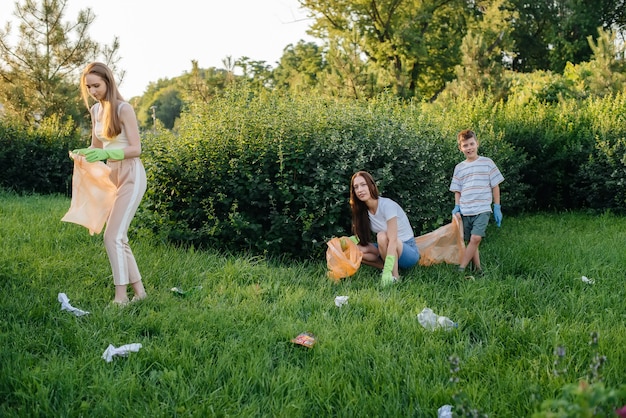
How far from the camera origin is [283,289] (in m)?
4.58

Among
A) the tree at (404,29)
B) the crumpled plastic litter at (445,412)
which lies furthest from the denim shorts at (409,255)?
the tree at (404,29)

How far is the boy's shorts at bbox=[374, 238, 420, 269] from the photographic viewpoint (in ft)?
16.9

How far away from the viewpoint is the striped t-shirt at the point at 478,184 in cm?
545

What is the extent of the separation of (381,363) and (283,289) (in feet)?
5.13

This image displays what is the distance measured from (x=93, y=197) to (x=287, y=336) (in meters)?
1.91

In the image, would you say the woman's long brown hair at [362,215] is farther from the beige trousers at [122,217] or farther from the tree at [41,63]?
the tree at [41,63]

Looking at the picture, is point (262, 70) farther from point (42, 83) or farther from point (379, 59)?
point (42, 83)

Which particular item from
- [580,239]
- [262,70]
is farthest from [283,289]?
[262,70]

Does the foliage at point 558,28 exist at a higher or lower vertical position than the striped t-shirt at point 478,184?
higher

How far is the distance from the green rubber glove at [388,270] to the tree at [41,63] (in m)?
12.9

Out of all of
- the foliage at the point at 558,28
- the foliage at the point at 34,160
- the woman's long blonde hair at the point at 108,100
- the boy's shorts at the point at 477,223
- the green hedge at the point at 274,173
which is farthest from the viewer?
the foliage at the point at 558,28

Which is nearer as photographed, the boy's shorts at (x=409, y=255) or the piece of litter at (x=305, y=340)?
the piece of litter at (x=305, y=340)

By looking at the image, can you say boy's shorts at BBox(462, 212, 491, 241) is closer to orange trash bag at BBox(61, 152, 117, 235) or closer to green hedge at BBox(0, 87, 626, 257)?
green hedge at BBox(0, 87, 626, 257)

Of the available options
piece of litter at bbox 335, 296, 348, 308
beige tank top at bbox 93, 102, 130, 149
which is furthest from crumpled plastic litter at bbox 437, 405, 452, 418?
beige tank top at bbox 93, 102, 130, 149
